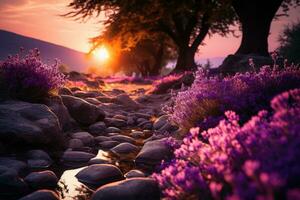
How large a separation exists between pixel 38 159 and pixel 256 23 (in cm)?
1420

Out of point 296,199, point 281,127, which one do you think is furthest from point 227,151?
point 296,199

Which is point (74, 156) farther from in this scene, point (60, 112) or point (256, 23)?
point (256, 23)

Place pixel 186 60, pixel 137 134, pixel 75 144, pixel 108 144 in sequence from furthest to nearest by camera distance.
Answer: pixel 186 60
pixel 137 134
pixel 108 144
pixel 75 144

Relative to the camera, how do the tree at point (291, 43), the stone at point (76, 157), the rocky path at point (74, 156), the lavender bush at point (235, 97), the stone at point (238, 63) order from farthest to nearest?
the tree at point (291, 43)
the stone at point (238, 63)
the stone at point (76, 157)
the lavender bush at point (235, 97)
the rocky path at point (74, 156)

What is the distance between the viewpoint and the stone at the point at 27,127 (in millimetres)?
5688

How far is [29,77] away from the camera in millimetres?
7246

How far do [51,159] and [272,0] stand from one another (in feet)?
47.5

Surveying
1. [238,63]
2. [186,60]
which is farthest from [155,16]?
[238,63]

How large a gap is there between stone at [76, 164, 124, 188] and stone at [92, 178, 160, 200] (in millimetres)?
787

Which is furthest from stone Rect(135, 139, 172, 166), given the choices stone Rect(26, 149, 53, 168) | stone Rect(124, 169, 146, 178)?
stone Rect(26, 149, 53, 168)

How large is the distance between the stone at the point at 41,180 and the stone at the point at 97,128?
346 centimetres

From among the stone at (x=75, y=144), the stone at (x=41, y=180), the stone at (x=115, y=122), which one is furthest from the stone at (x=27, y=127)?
the stone at (x=115, y=122)

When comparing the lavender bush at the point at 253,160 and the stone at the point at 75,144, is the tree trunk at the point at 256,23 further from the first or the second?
→ the lavender bush at the point at 253,160

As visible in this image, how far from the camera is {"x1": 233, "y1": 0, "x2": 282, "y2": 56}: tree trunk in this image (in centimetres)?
1716
